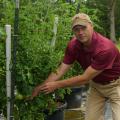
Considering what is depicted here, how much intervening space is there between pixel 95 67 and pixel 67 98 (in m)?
3.42

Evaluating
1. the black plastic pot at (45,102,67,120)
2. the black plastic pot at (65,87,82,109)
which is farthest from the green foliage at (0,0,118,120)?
the black plastic pot at (65,87,82,109)

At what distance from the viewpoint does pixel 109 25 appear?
4209 cm

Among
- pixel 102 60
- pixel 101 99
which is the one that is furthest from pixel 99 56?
pixel 101 99

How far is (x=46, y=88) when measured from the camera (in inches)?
216

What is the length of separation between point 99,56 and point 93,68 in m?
0.16

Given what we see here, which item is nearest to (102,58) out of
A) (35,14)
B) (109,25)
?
(35,14)

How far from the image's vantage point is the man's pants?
5.96 m

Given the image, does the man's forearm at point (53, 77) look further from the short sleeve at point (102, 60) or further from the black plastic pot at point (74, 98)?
the black plastic pot at point (74, 98)

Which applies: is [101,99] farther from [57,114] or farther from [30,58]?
[30,58]

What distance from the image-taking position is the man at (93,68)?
17.9 ft

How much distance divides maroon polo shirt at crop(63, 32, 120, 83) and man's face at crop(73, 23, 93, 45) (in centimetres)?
13

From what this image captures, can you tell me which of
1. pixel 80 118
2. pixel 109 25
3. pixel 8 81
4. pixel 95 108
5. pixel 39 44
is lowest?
pixel 109 25

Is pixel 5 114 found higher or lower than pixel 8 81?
lower

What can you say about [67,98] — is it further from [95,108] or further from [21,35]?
[21,35]
